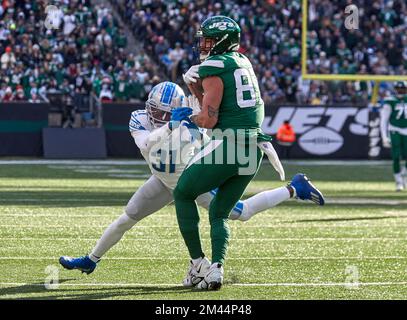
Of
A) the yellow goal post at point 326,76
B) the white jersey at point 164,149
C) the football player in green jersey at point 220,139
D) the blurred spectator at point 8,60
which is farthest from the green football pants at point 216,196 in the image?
the blurred spectator at point 8,60

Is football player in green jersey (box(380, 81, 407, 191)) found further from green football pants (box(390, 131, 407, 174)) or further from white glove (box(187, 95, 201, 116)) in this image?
white glove (box(187, 95, 201, 116))

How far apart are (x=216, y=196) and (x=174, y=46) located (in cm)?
2038

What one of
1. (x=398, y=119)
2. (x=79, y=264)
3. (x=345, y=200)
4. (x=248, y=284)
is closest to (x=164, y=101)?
(x=79, y=264)

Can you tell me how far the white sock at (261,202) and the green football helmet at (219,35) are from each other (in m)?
1.37

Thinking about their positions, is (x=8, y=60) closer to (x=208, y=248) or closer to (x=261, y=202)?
(x=208, y=248)

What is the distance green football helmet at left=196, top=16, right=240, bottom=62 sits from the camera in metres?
7.03

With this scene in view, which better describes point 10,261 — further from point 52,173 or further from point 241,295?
point 52,173

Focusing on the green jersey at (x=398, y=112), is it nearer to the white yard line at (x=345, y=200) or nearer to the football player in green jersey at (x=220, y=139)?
the white yard line at (x=345, y=200)

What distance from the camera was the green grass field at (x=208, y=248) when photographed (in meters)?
6.95

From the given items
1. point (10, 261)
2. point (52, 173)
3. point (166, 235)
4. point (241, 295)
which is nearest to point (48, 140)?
point (52, 173)

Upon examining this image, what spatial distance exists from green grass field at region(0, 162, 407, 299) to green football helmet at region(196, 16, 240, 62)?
1525 millimetres

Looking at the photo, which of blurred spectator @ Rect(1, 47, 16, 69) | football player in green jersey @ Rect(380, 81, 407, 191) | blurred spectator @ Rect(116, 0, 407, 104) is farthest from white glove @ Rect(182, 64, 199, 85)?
blurred spectator @ Rect(1, 47, 16, 69)

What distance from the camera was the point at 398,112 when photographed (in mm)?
15859

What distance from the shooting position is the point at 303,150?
963 inches
